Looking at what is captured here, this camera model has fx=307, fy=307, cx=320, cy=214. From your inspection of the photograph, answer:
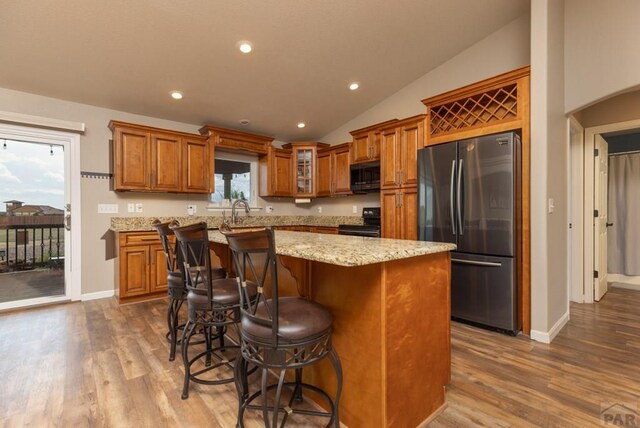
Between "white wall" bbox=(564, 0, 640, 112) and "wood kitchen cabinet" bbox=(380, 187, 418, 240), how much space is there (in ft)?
5.70

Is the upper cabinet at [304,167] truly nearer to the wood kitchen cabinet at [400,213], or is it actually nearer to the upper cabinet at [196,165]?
the upper cabinet at [196,165]

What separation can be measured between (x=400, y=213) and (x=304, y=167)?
2.22 meters

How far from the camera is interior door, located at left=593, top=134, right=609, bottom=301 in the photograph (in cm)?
373

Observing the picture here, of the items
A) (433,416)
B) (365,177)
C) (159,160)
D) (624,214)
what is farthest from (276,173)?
(624,214)

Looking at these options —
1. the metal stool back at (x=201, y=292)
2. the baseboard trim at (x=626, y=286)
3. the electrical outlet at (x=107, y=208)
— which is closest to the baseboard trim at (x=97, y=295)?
the electrical outlet at (x=107, y=208)

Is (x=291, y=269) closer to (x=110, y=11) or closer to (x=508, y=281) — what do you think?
(x=508, y=281)

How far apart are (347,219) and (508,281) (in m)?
2.84

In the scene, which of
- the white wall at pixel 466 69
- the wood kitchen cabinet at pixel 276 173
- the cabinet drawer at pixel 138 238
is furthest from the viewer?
the wood kitchen cabinet at pixel 276 173

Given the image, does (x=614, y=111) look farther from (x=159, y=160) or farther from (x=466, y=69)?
(x=159, y=160)

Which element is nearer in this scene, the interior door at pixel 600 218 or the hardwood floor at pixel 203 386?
the hardwood floor at pixel 203 386

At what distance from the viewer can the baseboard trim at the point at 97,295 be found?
12.8 ft

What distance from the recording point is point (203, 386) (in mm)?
1959

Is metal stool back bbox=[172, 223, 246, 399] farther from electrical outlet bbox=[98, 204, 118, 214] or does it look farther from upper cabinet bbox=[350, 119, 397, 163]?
upper cabinet bbox=[350, 119, 397, 163]

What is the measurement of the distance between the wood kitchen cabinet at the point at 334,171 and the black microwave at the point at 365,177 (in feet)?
0.59
